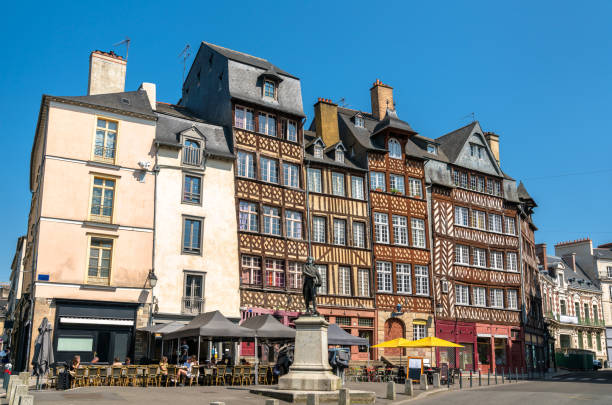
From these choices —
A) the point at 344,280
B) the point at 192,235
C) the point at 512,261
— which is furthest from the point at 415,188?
the point at 192,235

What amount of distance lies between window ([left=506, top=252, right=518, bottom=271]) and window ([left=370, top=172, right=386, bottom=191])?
379 inches

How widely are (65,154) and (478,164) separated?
22394mm

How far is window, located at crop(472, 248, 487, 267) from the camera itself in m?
33.2

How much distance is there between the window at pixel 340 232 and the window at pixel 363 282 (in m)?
1.57

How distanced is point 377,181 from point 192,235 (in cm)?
1015

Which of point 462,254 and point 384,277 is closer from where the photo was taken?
point 384,277

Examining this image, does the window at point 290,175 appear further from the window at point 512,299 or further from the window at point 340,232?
the window at point 512,299

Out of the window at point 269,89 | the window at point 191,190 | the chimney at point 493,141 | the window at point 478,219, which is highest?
the chimney at point 493,141

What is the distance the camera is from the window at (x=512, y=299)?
34125 millimetres

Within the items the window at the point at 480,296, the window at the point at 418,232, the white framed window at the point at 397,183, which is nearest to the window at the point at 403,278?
the window at the point at 418,232

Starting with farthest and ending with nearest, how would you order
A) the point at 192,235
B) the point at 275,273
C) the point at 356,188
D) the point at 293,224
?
the point at 356,188 < the point at 293,224 < the point at 275,273 < the point at 192,235

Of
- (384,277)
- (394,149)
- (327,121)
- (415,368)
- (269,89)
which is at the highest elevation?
(269,89)

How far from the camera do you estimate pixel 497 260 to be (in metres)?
34.5

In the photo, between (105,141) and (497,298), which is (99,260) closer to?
(105,141)
